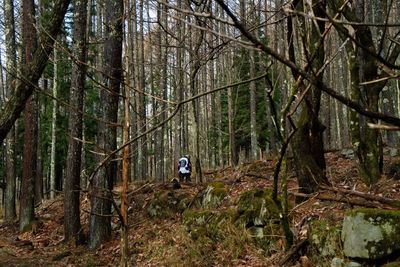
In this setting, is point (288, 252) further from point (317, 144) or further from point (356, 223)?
point (317, 144)

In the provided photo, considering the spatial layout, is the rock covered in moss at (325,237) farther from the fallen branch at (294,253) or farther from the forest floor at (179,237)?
the forest floor at (179,237)

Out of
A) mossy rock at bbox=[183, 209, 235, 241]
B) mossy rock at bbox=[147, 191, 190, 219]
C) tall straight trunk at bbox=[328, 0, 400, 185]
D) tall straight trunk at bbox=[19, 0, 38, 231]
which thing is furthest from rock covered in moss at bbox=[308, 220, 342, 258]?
tall straight trunk at bbox=[19, 0, 38, 231]

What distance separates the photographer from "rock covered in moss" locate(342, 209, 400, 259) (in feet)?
16.9

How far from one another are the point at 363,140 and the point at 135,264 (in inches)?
212

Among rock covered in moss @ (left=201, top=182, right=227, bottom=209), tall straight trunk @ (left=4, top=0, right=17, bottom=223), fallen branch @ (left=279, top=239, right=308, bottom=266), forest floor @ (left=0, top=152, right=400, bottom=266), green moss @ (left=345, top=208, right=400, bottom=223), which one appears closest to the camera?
green moss @ (left=345, top=208, right=400, bottom=223)

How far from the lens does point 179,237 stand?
9.69 m

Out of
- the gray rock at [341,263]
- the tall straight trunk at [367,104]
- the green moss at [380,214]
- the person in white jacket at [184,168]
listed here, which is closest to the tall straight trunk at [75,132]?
the person in white jacket at [184,168]

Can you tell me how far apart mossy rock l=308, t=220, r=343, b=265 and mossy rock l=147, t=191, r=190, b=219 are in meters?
5.48

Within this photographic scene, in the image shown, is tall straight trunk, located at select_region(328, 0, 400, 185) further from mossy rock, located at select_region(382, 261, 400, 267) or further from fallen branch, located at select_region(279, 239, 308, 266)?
mossy rock, located at select_region(382, 261, 400, 267)

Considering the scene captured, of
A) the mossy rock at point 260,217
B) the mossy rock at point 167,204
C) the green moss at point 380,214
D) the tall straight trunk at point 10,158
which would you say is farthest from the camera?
the tall straight trunk at point 10,158

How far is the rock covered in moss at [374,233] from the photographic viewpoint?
16.9 feet

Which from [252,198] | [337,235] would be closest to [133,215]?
[252,198]

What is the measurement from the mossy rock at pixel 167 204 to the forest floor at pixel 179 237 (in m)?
0.16

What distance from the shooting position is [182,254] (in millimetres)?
8930
